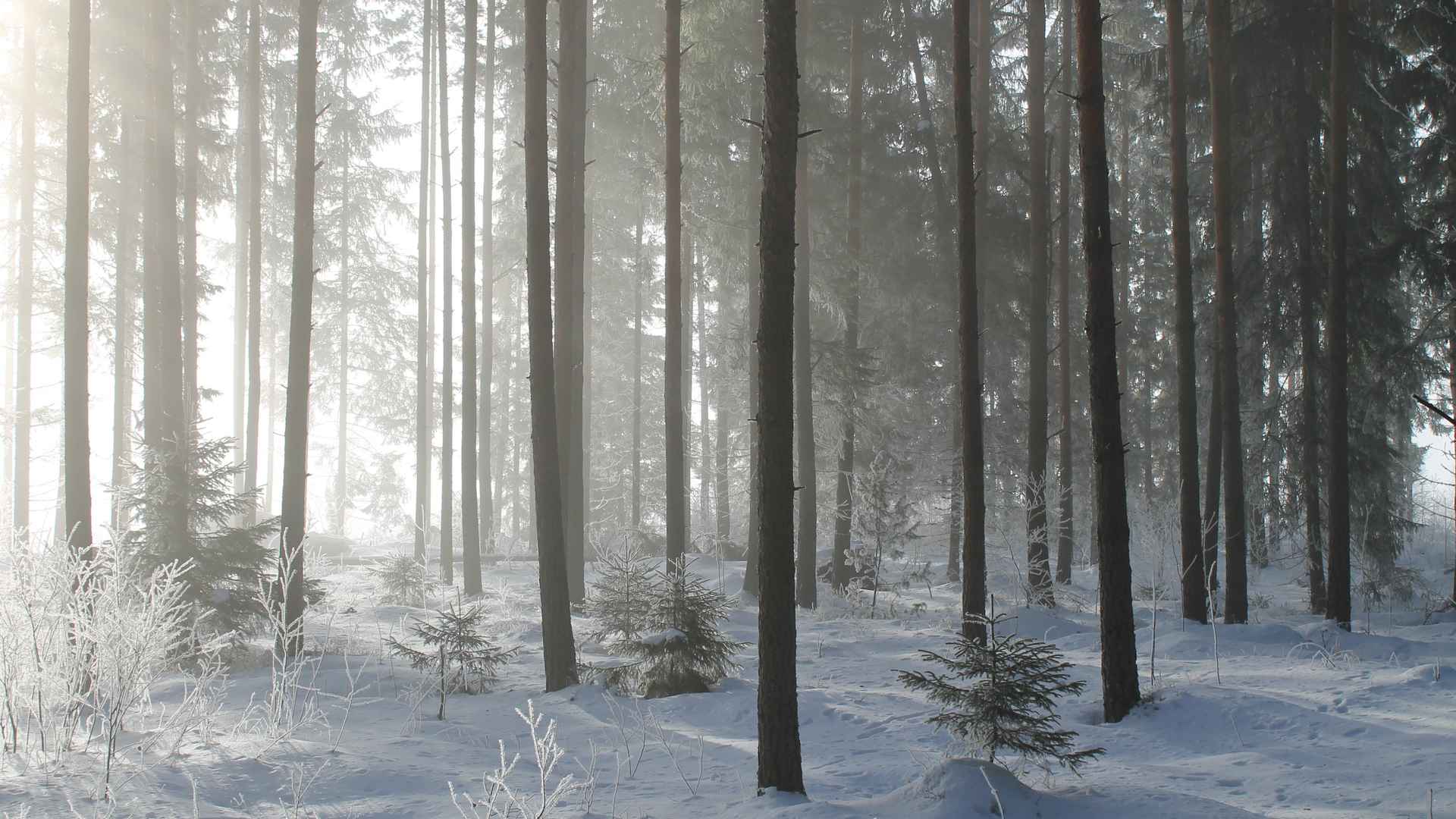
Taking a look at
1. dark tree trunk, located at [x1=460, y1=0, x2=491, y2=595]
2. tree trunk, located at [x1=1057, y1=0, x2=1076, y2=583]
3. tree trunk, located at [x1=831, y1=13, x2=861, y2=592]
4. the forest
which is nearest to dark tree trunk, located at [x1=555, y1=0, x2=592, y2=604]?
the forest

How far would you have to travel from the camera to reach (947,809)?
5359 mm

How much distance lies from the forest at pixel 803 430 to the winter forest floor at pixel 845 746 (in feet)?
0.20

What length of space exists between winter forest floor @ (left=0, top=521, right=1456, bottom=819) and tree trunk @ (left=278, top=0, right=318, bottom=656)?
1.72 meters

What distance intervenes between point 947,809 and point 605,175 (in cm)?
2266

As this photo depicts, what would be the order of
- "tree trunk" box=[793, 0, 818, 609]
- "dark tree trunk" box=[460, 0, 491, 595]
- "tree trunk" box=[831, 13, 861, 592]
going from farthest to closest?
"dark tree trunk" box=[460, 0, 491, 595], "tree trunk" box=[831, 13, 861, 592], "tree trunk" box=[793, 0, 818, 609]

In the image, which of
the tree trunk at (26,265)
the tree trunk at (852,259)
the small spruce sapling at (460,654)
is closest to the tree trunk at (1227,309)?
the tree trunk at (852,259)

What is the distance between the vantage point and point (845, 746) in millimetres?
7797

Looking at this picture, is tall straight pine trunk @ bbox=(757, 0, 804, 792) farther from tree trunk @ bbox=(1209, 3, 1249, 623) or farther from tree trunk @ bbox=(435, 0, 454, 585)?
tree trunk @ bbox=(435, 0, 454, 585)

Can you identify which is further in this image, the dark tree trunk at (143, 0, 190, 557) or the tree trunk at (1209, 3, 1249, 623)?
the dark tree trunk at (143, 0, 190, 557)

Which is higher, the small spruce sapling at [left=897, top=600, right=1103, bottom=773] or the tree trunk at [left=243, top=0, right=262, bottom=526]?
the tree trunk at [left=243, top=0, right=262, bottom=526]

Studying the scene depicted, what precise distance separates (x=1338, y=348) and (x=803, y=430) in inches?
309

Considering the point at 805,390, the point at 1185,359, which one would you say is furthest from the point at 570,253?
the point at 1185,359

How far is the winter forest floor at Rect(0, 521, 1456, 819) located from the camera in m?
5.68

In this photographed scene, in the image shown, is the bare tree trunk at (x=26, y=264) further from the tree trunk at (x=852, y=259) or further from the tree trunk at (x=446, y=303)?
the tree trunk at (x=852, y=259)
